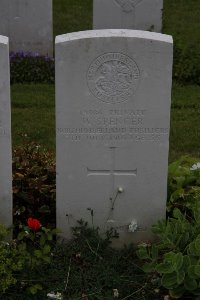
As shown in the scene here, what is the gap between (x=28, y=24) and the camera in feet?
34.9

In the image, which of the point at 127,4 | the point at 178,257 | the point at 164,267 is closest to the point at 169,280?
the point at 164,267

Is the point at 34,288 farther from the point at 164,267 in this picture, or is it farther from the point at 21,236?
the point at 164,267

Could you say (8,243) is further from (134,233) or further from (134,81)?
(134,81)

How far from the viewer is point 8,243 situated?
4.79m

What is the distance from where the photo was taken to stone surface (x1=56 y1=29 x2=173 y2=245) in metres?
4.72

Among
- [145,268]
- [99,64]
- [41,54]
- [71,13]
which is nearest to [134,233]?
[145,268]

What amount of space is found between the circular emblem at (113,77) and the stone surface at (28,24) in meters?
5.93

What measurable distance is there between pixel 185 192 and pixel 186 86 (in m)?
4.64

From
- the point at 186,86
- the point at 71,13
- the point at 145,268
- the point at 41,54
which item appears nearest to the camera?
the point at 145,268

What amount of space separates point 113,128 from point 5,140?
780 mm

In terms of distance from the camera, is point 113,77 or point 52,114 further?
point 52,114

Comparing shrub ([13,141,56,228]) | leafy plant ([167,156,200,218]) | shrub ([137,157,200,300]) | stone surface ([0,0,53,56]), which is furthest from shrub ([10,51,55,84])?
shrub ([137,157,200,300])

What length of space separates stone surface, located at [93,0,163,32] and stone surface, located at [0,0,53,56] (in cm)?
78

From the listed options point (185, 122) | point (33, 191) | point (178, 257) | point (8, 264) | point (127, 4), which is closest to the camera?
point (178, 257)
